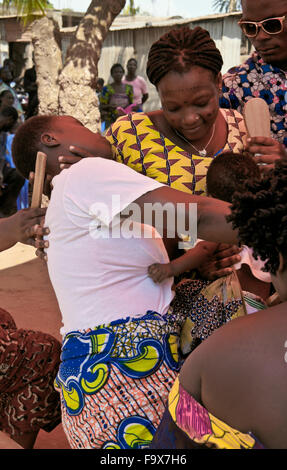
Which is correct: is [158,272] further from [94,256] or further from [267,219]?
[267,219]

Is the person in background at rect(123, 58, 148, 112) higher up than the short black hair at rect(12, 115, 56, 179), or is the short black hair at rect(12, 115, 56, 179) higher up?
the short black hair at rect(12, 115, 56, 179)

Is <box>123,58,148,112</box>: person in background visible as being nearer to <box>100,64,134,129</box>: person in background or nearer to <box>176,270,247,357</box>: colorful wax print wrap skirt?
<box>100,64,134,129</box>: person in background

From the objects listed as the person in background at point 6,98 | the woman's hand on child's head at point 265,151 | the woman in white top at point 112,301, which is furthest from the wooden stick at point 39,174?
the person in background at point 6,98

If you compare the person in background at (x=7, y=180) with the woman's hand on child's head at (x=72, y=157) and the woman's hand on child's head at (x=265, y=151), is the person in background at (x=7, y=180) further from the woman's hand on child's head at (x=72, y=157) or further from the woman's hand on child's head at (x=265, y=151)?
the woman's hand on child's head at (x=265, y=151)

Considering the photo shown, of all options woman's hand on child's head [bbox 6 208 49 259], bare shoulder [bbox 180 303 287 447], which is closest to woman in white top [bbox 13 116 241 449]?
woman's hand on child's head [bbox 6 208 49 259]

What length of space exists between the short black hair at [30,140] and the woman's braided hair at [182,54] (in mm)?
488

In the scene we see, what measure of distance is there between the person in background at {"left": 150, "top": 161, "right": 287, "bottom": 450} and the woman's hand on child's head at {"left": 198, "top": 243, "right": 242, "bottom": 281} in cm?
85

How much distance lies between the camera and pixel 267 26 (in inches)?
100

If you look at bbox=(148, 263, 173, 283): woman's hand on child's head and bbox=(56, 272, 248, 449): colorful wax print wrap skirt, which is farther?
bbox=(148, 263, 173, 283): woman's hand on child's head

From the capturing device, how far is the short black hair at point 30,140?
2389mm

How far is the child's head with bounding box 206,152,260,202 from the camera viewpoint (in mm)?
2271

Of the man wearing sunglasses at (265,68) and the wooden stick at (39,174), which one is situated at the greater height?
the man wearing sunglasses at (265,68)

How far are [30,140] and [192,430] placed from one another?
139cm
